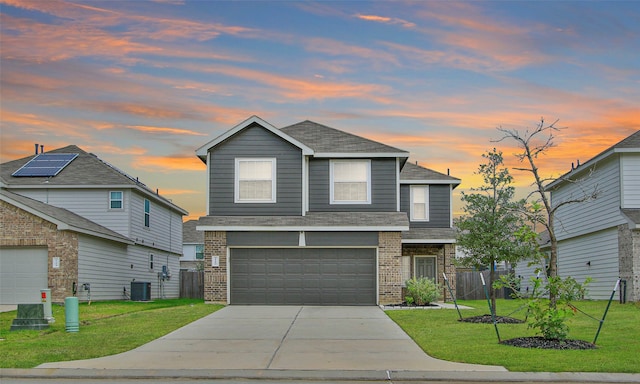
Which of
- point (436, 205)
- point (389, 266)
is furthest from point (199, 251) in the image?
point (389, 266)

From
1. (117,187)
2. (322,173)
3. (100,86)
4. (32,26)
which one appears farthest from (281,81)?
(117,187)

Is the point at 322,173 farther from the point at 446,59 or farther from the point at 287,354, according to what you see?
the point at 287,354

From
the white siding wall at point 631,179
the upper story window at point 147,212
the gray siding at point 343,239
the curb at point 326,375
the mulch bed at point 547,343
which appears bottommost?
the curb at point 326,375

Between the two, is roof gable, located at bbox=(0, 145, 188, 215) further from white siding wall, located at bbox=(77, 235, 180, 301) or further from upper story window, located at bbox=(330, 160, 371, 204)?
upper story window, located at bbox=(330, 160, 371, 204)

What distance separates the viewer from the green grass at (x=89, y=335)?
45.7 feet

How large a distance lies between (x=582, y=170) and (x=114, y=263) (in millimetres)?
21214

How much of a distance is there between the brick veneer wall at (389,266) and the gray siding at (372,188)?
1.63 meters

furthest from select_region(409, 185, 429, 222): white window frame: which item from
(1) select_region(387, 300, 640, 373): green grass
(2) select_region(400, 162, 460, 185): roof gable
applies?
(1) select_region(387, 300, 640, 373): green grass

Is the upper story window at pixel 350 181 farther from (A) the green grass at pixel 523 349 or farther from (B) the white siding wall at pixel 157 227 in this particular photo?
(B) the white siding wall at pixel 157 227

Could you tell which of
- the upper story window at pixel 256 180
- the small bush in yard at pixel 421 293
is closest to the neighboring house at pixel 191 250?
the upper story window at pixel 256 180

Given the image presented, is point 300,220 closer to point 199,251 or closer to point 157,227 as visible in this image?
point 157,227

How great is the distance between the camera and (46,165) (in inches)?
1372

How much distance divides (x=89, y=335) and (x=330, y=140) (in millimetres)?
15713

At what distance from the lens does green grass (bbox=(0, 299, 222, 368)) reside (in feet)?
45.7
